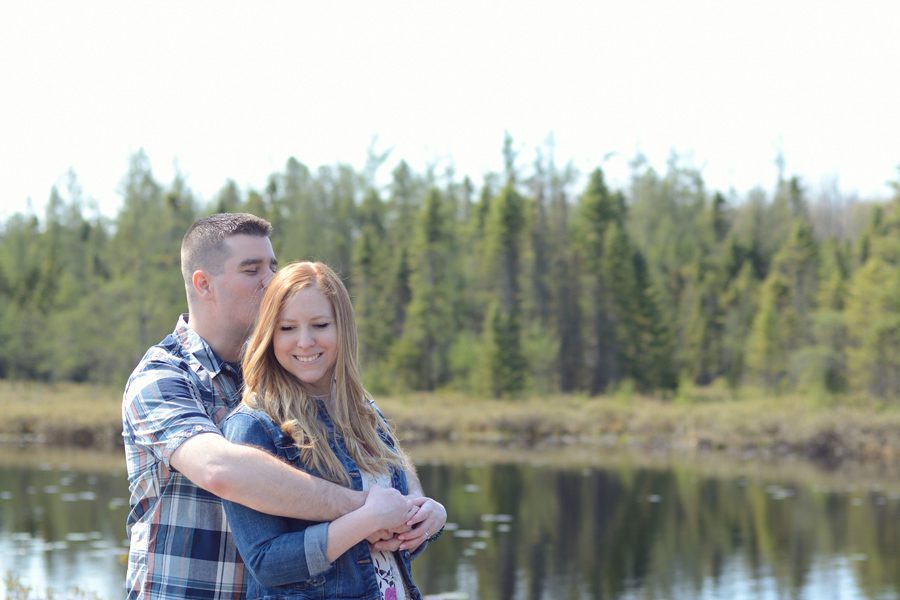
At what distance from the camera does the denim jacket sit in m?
2.73

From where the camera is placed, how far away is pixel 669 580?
17.8 meters

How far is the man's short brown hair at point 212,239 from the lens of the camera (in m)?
3.21

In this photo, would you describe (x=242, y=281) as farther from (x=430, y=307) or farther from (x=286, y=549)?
(x=430, y=307)

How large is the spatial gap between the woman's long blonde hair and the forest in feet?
138

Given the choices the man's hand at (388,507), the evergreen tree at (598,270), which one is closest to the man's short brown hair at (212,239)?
the man's hand at (388,507)

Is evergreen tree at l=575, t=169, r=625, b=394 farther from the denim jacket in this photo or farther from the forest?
the denim jacket

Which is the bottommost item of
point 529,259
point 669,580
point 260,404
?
point 669,580

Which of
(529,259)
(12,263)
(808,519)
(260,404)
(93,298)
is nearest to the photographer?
(260,404)

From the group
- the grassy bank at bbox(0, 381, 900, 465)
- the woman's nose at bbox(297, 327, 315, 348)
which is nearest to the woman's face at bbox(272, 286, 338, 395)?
the woman's nose at bbox(297, 327, 315, 348)

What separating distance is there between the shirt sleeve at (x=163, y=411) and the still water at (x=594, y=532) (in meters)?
11.3

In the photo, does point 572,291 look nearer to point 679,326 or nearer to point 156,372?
point 679,326

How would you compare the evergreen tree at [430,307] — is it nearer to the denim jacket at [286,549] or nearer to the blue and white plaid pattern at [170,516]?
the blue and white plaid pattern at [170,516]

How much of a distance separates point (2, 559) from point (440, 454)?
1645 cm

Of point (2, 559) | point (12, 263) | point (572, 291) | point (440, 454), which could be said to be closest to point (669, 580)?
point (2, 559)
